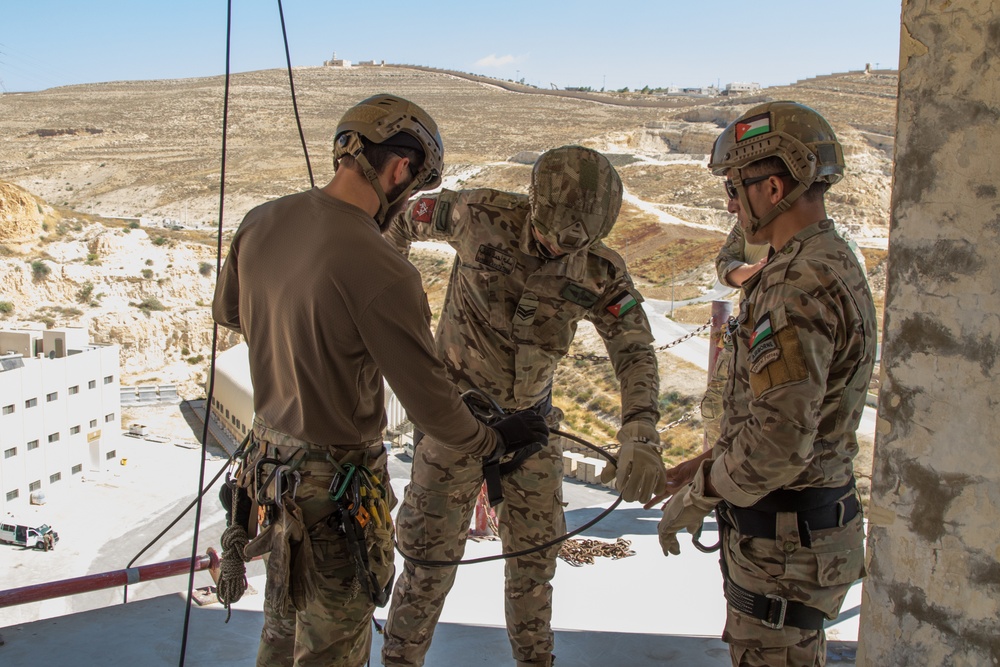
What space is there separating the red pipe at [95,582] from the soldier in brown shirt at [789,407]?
1.96m

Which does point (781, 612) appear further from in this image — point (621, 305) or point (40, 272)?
point (40, 272)

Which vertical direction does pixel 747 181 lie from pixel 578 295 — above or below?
above

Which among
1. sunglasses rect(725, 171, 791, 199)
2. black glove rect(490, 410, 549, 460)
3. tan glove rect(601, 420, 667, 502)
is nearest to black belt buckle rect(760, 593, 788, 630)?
tan glove rect(601, 420, 667, 502)

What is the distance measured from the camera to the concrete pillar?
8.04ft

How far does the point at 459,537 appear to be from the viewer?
303 cm

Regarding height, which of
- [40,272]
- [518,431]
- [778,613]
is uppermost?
[518,431]

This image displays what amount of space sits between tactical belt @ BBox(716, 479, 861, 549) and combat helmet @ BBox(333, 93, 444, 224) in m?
1.27

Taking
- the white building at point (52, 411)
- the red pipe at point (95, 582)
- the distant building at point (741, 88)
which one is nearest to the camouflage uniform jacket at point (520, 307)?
the red pipe at point (95, 582)

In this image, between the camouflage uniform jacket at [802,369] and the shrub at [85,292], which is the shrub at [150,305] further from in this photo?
the camouflage uniform jacket at [802,369]

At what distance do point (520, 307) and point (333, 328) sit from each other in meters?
0.99

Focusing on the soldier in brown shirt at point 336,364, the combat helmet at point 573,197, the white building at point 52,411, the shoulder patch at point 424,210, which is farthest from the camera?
the white building at point 52,411

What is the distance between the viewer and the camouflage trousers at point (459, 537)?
2.94 metres

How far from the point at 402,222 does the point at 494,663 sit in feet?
5.72

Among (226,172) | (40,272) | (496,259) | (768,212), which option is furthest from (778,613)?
(40,272)
